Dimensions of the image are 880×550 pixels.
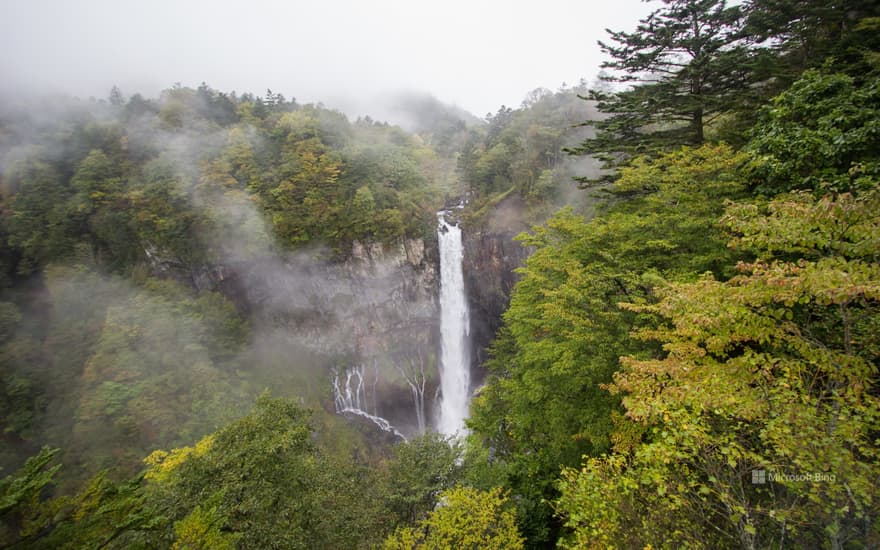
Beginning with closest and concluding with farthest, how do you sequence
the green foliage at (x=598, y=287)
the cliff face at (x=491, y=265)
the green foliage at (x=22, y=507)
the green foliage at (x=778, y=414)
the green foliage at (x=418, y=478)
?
the green foliage at (x=22, y=507) < the green foliage at (x=778, y=414) < the green foliage at (x=598, y=287) < the green foliage at (x=418, y=478) < the cliff face at (x=491, y=265)

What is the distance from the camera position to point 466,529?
7844 mm

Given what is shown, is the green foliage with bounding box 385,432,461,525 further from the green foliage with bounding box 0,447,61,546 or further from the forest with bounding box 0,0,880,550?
the green foliage with bounding box 0,447,61,546

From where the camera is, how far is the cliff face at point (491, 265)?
26.2 metres

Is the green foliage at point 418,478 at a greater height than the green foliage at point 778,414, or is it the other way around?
the green foliage at point 778,414

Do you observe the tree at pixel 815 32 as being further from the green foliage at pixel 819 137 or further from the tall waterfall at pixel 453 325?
the tall waterfall at pixel 453 325

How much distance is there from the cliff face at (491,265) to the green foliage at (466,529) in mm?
17369

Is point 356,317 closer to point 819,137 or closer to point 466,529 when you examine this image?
point 466,529

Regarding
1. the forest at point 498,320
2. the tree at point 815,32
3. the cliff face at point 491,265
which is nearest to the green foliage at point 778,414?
the forest at point 498,320

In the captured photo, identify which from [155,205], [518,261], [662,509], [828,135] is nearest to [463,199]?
[518,261]

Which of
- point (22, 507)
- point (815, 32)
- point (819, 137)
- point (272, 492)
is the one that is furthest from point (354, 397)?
point (815, 32)

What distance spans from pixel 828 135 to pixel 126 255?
37554mm

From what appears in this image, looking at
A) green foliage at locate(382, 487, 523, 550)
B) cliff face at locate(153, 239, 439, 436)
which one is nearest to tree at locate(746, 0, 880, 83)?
green foliage at locate(382, 487, 523, 550)

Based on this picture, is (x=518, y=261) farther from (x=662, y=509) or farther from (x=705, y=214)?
(x=662, y=509)

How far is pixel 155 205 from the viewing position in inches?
1000
